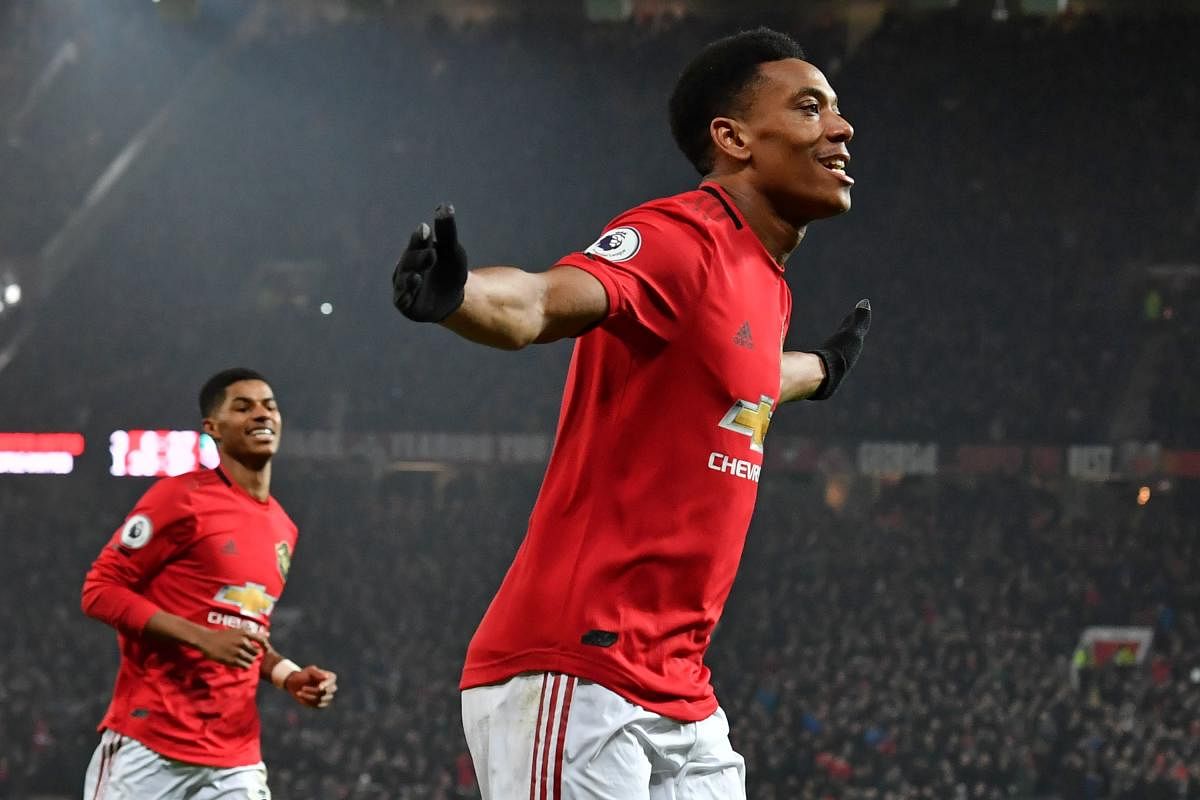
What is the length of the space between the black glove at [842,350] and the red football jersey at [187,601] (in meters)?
2.40

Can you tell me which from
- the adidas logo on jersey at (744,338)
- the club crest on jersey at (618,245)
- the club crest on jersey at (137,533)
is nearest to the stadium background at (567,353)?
the club crest on jersey at (137,533)

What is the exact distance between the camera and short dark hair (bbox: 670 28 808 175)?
100 inches

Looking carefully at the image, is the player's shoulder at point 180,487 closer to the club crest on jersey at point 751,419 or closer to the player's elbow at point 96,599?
the player's elbow at point 96,599

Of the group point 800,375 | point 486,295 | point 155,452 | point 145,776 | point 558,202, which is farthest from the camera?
point 558,202

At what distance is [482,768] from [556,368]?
59.8 ft

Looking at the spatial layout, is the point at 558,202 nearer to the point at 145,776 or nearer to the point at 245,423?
the point at 245,423

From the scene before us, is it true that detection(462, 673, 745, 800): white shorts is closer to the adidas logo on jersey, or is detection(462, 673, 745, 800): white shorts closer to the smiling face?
the adidas logo on jersey

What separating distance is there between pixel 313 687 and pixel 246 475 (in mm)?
1053

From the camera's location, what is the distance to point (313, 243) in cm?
2173

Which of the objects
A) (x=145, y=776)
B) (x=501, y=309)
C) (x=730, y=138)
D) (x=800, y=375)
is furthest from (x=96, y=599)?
(x=501, y=309)

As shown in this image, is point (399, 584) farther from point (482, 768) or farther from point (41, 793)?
point (482, 768)

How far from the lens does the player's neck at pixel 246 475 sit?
16.6 feet

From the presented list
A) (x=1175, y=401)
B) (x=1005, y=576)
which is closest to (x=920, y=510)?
(x=1005, y=576)

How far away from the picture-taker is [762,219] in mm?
2471
